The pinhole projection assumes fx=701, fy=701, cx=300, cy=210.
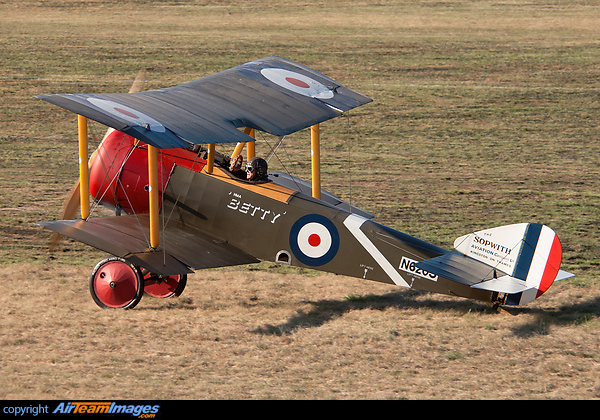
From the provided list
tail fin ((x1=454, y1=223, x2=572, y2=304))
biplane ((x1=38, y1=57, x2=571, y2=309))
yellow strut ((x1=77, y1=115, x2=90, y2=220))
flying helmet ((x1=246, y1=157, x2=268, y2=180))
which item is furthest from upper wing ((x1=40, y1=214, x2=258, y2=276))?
tail fin ((x1=454, y1=223, x2=572, y2=304))

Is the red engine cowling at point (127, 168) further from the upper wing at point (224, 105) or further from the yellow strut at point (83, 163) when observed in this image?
the upper wing at point (224, 105)

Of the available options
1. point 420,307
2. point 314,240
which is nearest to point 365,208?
point 420,307

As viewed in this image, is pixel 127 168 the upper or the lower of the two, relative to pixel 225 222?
upper

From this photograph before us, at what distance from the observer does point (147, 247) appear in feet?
27.9

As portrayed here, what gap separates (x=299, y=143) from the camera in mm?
18109

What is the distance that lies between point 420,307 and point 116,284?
389cm

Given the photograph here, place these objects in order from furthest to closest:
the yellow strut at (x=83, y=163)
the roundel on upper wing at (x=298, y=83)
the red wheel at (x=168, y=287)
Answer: the roundel on upper wing at (x=298, y=83)
the red wheel at (x=168, y=287)
the yellow strut at (x=83, y=163)

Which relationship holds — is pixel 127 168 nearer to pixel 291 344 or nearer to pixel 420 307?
pixel 291 344

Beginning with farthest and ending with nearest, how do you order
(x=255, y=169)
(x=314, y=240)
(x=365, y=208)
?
(x=365, y=208)
(x=255, y=169)
(x=314, y=240)

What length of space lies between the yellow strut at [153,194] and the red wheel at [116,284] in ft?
1.43

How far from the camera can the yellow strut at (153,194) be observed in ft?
26.4

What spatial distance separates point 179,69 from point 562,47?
56.1ft

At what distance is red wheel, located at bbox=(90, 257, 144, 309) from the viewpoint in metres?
8.51

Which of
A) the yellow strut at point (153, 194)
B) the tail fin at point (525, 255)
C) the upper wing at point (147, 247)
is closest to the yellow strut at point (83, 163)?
the upper wing at point (147, 247)
